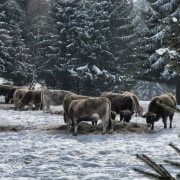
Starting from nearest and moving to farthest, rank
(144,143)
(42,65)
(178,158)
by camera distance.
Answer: (178,158)
(144,143)
(42,65)

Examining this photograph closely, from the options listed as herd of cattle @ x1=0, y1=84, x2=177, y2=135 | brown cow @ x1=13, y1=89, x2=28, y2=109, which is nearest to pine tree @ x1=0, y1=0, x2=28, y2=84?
brown cow @ x1=13, y1=89, x2=28, y2=109

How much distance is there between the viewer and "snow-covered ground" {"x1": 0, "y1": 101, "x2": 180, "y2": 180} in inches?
313

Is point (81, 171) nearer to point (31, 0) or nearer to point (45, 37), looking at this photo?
point (45, 37)

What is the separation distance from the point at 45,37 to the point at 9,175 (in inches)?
1375

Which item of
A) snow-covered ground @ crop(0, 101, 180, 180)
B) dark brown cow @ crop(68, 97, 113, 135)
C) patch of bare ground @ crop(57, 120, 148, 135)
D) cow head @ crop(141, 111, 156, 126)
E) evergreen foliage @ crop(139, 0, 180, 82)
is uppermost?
evergreen foliage @ crop(139, 0, 180, 82)

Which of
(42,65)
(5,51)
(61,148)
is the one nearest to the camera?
(61,148)

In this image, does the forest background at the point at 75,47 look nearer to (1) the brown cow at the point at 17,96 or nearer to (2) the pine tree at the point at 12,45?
(2) the pine tree at the point at 12,45

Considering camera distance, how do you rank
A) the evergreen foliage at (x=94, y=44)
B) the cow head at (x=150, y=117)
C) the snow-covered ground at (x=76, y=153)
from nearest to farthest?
the snow-covered ground at (x=76, y=153)
the cow head at (x=150, y=117)
the evergreen foliage at (x=94, y=44)

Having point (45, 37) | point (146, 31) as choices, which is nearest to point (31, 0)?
point (45, 37)

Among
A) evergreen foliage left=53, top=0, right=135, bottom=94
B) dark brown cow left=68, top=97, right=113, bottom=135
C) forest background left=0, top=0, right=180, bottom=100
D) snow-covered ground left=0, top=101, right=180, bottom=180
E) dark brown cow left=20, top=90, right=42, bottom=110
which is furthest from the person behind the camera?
forest background left=0, top=0, right=180, bottom=100

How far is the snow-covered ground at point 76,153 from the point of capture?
7949mm

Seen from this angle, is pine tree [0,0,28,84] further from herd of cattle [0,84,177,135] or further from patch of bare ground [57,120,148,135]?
patch of bare ground [57,120,148,135]

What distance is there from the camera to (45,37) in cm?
4169

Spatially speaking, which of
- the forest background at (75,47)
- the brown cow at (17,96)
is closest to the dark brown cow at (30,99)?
the brown cow at (17,96)
